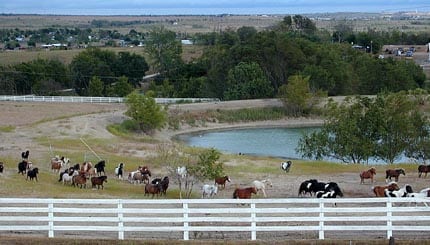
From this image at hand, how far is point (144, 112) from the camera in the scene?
63.4 meters

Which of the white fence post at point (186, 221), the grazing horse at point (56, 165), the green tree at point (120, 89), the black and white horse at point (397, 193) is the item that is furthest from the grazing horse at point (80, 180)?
the green tree at point (120, 89)

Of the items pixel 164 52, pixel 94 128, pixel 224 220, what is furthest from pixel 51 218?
pixel 164 52

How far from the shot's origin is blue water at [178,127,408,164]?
185 ft

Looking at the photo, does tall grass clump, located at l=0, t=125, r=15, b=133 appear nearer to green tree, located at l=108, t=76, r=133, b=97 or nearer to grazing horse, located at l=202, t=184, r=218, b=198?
grazing horse, located at l=202, t=184, r=218, b=198

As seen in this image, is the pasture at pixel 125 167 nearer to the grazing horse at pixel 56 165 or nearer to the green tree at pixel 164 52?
the grazing horse at pixel 56 165

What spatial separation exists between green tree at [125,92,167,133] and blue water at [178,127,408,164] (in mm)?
3227

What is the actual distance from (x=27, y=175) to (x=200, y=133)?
4227 centimetres

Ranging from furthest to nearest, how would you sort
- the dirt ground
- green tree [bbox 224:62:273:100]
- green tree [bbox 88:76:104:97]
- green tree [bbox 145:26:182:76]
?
green tree [bbox 145:26:182:76] < green tree [bbox 88:76:104:97] < green tree [bbox 224:62:273:100] < the dirt ground

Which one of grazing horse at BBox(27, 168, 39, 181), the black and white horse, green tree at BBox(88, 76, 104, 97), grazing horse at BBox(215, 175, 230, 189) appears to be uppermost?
the black and white horse

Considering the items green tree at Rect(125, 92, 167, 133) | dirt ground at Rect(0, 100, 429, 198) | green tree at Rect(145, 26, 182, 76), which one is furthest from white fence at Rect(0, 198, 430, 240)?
green tree at Rect(145, 26, 182, 76)

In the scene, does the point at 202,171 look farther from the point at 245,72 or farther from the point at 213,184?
the point at 245,72

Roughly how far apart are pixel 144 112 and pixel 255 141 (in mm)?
9624

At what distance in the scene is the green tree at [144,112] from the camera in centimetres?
6331

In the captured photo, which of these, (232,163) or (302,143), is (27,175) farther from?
(302,143)
